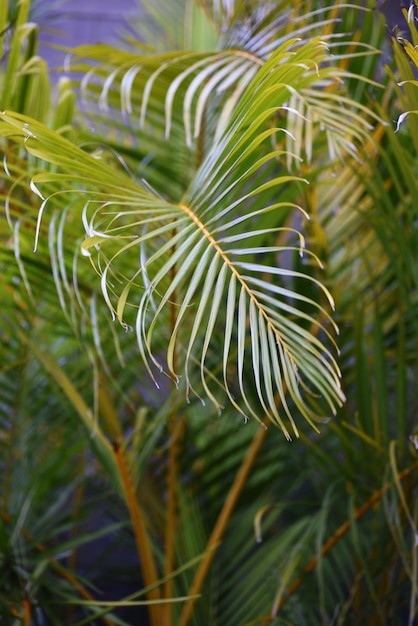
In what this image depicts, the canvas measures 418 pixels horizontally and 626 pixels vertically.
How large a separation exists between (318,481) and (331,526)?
0.07m

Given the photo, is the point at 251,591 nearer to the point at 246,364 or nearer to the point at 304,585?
the point at 304,585

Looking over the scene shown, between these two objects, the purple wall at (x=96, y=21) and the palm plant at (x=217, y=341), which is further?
the purple wall at (x=96, y=21)

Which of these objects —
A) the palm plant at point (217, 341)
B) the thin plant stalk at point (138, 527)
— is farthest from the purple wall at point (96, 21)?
the thin plant stalk at point (138, 527)

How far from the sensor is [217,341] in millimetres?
915

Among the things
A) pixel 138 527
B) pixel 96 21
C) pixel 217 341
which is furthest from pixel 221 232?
pixel 96 21

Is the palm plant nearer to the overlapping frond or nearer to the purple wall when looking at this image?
the overlapping frond

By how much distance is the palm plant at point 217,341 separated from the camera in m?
0.77

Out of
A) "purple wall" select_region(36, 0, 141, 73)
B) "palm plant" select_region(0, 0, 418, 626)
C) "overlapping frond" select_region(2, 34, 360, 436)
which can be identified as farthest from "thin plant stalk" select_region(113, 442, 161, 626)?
"purple wall" select_region(36, 0, 141, 73)

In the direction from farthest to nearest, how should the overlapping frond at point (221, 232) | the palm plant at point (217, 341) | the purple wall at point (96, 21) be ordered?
the purple wall at point (96, 21)
the palm plant at point (217, 341)
the overlapping frond at point (221, 232)

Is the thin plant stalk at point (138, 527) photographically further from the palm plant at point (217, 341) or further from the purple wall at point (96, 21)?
the purple wall at point (96, 21)

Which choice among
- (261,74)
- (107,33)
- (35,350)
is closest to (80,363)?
(35,350)

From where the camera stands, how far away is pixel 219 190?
60 centimetres

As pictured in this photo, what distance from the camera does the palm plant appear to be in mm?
766

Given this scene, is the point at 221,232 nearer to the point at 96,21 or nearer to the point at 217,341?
the point at 217,341
